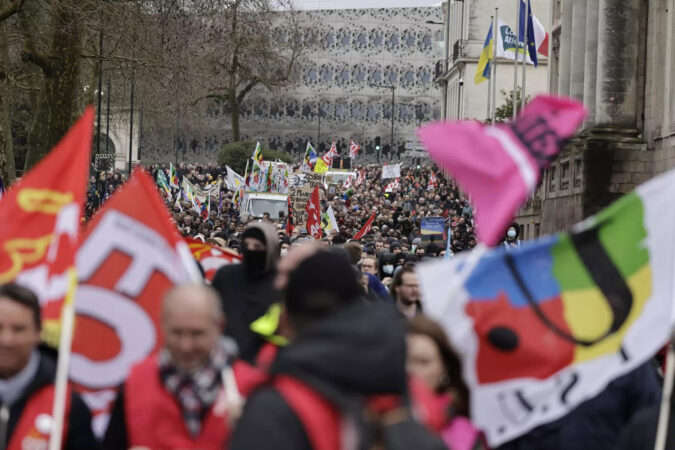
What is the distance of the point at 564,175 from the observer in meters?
37.7

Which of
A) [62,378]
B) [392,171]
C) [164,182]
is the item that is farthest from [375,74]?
[62,378]

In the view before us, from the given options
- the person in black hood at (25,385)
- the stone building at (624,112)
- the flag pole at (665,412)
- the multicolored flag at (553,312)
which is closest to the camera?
the person in black hood at (25,385)

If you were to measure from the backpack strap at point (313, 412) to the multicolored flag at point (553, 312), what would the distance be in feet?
5.46

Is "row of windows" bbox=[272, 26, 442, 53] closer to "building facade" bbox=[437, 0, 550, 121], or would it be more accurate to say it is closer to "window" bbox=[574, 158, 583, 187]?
"building facade" bbox=[437, 0, 550, 121]

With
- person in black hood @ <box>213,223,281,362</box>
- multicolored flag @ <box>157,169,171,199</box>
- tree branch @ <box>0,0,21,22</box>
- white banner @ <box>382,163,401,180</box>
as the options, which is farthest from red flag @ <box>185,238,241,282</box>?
white banner @ <box>382,163,401,180</box>

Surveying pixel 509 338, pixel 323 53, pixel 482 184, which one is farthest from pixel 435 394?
pixel 323 53

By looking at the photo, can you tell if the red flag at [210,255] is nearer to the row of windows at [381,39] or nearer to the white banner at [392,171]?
the white banner at [392,171]

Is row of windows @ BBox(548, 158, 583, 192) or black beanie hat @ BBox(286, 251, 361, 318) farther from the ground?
black beanie hat @ BBox(286, 251, 361, 318)

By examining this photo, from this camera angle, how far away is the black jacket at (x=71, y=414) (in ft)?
14.5

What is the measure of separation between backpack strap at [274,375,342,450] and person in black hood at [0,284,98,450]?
128cm

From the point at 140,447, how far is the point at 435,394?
1026 millimetres

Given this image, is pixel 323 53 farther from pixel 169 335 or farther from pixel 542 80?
pixel 169 335

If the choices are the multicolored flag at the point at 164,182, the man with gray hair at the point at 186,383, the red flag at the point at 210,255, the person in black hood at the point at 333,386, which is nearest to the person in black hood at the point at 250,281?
the red flag at the point at 210,255

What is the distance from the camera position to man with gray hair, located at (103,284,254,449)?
158 inches
